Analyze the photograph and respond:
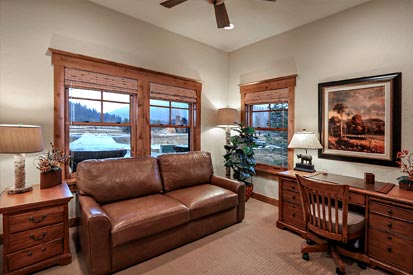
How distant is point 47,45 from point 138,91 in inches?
48.6

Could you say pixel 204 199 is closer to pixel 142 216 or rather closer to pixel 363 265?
pixel 142 216

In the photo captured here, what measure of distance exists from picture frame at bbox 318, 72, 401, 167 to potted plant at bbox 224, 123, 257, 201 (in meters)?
1.11

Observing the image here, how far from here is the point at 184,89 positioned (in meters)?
3.99

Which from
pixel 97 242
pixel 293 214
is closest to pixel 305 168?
pixel 293 214

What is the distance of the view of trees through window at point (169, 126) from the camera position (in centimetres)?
371

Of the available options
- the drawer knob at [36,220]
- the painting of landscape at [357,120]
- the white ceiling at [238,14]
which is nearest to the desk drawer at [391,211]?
the painting of landscape at [357,120]

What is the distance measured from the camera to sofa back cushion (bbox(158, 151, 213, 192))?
3088mm

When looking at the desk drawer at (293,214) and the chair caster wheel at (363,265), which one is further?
the desk drawer at (293,214)

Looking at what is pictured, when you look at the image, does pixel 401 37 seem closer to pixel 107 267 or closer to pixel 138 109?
pixel 138 109

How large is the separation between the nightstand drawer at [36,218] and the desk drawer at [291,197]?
2664 millimetres

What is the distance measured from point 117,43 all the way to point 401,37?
146 inches

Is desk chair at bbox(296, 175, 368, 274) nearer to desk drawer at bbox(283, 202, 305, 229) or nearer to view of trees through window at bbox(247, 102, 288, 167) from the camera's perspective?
desk drawer at bbox(283, 202, 305, 229)

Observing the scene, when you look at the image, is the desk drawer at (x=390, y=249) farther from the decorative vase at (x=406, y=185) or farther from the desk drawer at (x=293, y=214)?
the desk drawer at (x=293, y=214)

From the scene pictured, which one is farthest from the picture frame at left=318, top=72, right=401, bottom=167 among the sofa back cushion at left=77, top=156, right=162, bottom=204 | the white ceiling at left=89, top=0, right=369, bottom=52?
the sofa back cushion at left=77, top=156, right=162, bottom=204
